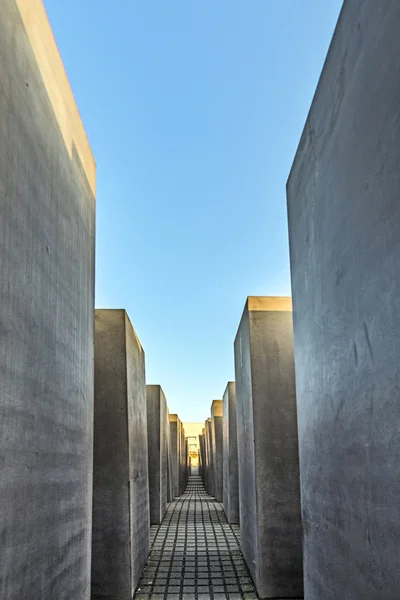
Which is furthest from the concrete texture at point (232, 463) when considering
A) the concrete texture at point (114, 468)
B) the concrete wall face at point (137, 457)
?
the concrete texture at point (114, 468)

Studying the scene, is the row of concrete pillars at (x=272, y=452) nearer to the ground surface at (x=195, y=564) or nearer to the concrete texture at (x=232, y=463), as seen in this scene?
the ground surface at (x=195, y=564)

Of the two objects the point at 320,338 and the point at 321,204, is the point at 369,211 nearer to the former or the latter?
the point at 321,204

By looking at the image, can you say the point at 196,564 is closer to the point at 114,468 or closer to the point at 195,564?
the point at 195,564

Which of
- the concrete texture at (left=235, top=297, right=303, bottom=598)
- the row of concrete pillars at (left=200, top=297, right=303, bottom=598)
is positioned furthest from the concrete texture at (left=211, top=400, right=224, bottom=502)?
the concrete texture at (left=235, top=297, right=303, bottom=598)

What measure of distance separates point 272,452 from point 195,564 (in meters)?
2.71

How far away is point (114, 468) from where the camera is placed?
21.9 ft

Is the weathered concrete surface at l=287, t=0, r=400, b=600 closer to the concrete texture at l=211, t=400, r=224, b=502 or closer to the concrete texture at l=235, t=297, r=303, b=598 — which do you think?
the concrete texture at l=235, t=297, r=303, b=598

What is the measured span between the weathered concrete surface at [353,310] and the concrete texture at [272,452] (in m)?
2.12

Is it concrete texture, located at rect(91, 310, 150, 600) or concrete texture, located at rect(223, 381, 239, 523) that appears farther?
concrete texture, located at rect(223, 381, 239, 523)

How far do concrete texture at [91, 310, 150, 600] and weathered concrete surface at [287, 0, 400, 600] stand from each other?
2.83 metres

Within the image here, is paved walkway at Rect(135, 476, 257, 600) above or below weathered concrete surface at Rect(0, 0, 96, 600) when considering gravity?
below

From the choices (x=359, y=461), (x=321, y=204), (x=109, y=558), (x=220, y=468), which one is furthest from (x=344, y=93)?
(x=220, y=468)

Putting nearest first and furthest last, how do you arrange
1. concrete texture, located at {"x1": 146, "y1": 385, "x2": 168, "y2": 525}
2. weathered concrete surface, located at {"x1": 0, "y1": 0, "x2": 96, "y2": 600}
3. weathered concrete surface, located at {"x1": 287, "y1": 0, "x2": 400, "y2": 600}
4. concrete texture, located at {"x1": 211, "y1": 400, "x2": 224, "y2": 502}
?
weathered concrete surface, located at {"x1": 287, "y1": 0, "x2": 400, "y2": 600}, weathered concrete surface, located at {"x1": 0, "y1": 0, "x2": 96, "y2": 600}, concrete texture, located at {"x1": 146, "y1": 385, "x2": 168, "y2": 525}, concrete texture, located at {"x1": 211, "y1": 400, "x2": 224, "y2": 502}

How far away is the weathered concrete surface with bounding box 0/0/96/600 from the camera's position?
9.00ft
